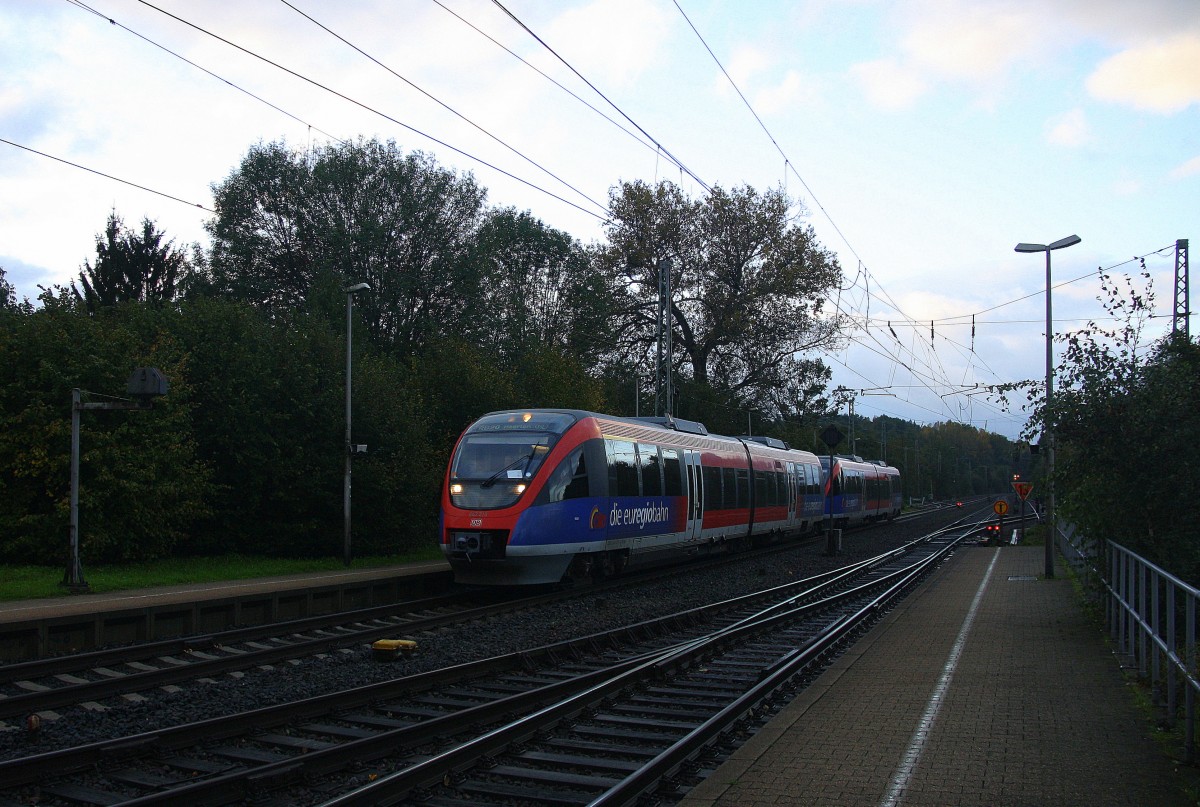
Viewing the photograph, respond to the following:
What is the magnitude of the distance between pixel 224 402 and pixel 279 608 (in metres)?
12.2

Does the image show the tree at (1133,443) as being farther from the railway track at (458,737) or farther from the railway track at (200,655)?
the railway track at (200,655)

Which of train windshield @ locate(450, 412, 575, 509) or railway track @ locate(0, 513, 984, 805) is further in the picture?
train windshield @ locate(450, 412, 575, 509)

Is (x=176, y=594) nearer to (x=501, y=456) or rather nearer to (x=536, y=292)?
(x=501, y=456)

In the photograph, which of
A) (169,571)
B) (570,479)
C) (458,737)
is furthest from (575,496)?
(169,571)

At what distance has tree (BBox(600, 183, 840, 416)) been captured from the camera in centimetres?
4231

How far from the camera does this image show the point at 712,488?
24156 millimetres

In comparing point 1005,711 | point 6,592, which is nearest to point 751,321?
point 6,592

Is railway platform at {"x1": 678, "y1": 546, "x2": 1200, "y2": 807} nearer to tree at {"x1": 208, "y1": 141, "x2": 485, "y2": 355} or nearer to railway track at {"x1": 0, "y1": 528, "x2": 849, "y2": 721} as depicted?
railway track at {"x1": 0, "y1": 528, "x2": 849, "y2": 721}

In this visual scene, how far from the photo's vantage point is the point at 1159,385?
38.6 ft

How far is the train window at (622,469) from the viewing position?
1820 cm

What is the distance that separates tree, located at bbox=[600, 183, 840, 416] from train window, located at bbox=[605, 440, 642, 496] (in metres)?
23.4

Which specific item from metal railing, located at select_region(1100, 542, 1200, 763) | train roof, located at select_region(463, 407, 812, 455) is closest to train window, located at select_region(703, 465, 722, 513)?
train roof, located at select_region(463, 407, 812, 455)

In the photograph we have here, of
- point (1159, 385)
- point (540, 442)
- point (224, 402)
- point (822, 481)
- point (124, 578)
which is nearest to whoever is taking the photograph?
point (1159, 385)

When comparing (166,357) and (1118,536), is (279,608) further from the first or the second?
(1118,536)
